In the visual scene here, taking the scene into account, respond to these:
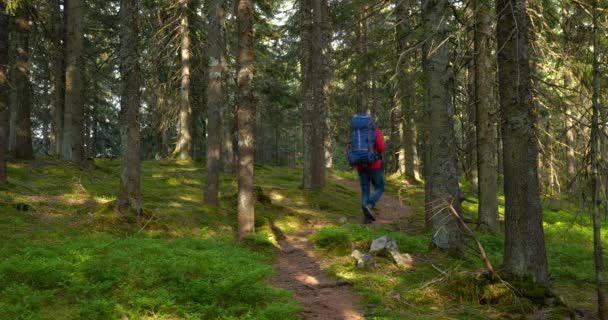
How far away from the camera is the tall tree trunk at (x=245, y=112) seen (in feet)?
28.0

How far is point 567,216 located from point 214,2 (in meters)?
13.8

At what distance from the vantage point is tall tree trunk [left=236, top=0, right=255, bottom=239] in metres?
8.55

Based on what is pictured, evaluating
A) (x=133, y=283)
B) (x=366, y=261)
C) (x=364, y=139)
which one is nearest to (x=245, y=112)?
(x=364, y=139)

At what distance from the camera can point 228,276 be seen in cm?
559

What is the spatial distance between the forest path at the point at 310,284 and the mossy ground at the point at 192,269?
0.20m

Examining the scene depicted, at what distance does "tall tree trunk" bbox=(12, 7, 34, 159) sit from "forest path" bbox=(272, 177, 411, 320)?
32.9 ft

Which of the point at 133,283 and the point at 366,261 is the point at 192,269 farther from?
the point at 366,261

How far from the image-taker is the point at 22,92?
14.8m

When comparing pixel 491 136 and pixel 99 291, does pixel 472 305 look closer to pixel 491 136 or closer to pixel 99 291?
pixel 99 291

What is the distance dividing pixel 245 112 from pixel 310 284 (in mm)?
3824

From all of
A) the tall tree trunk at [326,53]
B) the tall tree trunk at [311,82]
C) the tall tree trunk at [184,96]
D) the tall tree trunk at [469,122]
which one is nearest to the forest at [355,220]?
the tall tree trunk at [469,122]

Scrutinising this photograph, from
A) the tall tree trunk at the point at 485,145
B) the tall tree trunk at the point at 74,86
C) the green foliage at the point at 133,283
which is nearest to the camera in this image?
the green foliage at the point at 133,283

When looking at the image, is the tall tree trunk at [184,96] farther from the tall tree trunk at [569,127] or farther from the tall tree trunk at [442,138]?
the tall tree trunk at [569,127]

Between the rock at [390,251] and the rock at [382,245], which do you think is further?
the rock at [382,245]
